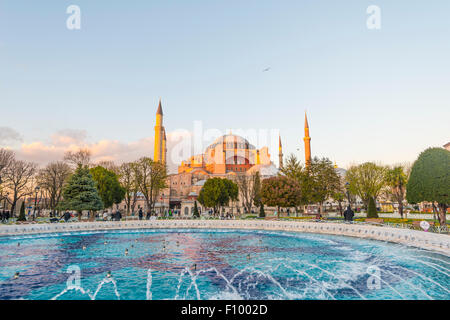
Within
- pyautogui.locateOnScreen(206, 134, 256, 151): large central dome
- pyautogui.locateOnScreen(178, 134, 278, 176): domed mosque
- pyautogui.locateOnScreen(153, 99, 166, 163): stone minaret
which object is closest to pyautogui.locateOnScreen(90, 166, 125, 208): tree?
pyautogui.locateOnScreen(153, 99, 166, 163): stone minaret

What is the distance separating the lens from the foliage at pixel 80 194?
2644 cm

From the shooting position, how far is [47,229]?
66.5 feet

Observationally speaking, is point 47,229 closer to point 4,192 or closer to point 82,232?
point 82,232

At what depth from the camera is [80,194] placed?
26.7m

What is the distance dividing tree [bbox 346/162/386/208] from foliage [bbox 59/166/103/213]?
103 feet

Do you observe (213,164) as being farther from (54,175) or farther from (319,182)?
(319,182)

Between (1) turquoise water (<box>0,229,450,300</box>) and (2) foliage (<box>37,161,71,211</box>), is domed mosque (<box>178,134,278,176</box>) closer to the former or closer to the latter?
(2) foliage (<box>37,161,71,211</box>)

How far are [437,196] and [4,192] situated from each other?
46.9 meters

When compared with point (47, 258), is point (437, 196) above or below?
above

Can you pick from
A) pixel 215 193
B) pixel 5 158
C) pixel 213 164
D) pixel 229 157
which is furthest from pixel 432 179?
pixel 229 157

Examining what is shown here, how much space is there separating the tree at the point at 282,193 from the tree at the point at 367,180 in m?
11.8
